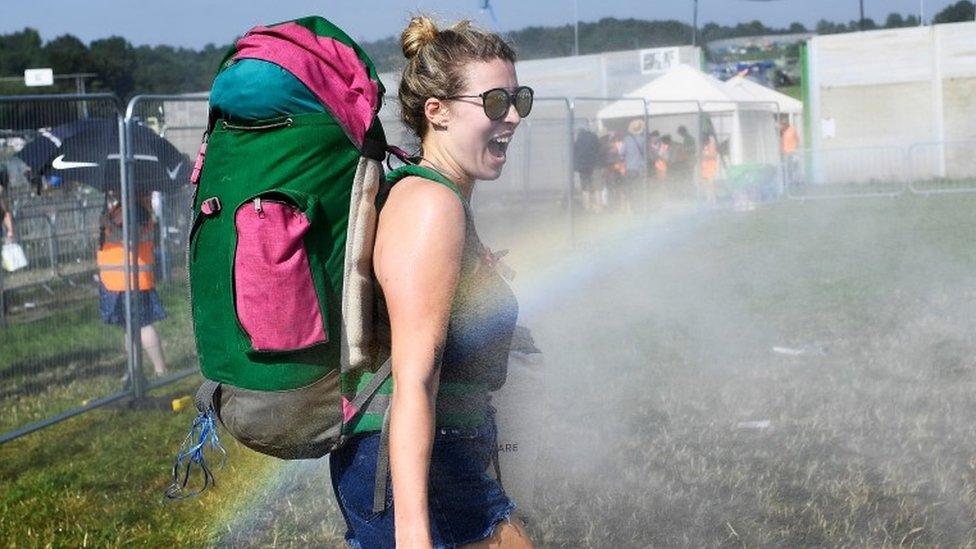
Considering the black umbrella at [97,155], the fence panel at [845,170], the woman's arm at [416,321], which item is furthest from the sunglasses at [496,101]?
the fence panel at [845,170]

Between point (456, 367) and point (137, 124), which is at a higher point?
point (137, 124)

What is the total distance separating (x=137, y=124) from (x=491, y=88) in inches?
240

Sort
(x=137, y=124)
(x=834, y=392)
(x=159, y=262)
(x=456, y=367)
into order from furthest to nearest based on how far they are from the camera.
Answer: (x=159, y=262) → (x=137, y=124) → (x=834, y=392) → (x=456, y=367)

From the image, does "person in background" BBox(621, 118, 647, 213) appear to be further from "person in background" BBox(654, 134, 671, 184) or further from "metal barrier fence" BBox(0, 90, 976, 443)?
"metal barrier fence" BBox(0, 90, 976, 443)

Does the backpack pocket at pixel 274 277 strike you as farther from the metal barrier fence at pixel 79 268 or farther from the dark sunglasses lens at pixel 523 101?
the metal barrier fence at pixel 79 268

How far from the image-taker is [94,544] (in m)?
5.15

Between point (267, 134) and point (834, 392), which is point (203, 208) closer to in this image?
point (267, 134)

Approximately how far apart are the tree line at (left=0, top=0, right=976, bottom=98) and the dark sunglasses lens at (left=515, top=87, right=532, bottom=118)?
3044 centimetres

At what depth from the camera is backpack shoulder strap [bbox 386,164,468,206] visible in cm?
230

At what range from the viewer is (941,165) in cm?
2652

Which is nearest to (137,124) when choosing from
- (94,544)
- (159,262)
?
(159,262)

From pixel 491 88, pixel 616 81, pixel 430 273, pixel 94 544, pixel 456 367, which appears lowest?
pixel 94 544

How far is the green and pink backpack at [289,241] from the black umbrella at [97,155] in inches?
234

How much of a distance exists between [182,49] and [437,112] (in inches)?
2045
